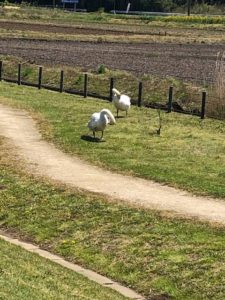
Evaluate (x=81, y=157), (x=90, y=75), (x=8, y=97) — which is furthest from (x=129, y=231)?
(x=90, y=75)

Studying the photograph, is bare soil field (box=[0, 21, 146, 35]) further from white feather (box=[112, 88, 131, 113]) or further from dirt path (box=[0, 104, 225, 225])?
dirt path (box=[0, 104, 225, 225])

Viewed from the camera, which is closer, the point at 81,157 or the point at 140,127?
the point at 81,157

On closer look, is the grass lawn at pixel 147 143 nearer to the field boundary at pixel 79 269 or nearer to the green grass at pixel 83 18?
the field boundary at pixel 79 269

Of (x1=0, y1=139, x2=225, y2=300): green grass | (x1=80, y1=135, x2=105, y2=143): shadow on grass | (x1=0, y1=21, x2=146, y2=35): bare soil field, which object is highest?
(x1=0, y1=139, x2=225, y2=300): green grass

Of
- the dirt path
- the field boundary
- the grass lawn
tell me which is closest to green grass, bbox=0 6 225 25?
the grass lawn

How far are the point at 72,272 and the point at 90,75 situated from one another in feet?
82.0

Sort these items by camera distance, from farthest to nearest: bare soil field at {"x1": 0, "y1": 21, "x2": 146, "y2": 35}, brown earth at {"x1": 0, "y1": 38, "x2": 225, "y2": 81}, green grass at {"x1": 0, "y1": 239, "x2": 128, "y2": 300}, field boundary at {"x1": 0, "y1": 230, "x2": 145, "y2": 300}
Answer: bare soil field at {"x1": 0, "y1": 21, "x2": 146, "y2": 35}, brown earth at {"x1": 0, "y1": 38, "x2": 225, "y2": 81}, field boundary at {"x1": 0, "y1": 230, "x2": 145, "y2": 300}, green grass at {"x1": 0, "y1": 239, "x2": 128, "y2": 300}

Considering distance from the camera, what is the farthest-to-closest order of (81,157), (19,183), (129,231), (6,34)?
(6,34) < (81,157) < (19,183) < (129,231)

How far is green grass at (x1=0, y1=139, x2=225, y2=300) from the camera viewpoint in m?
13.6

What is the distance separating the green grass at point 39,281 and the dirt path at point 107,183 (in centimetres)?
351

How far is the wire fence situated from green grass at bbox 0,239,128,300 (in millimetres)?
15357

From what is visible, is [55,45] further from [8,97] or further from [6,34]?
[8,97]

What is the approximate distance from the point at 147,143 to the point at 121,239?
8.09 m

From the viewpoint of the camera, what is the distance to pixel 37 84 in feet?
125
